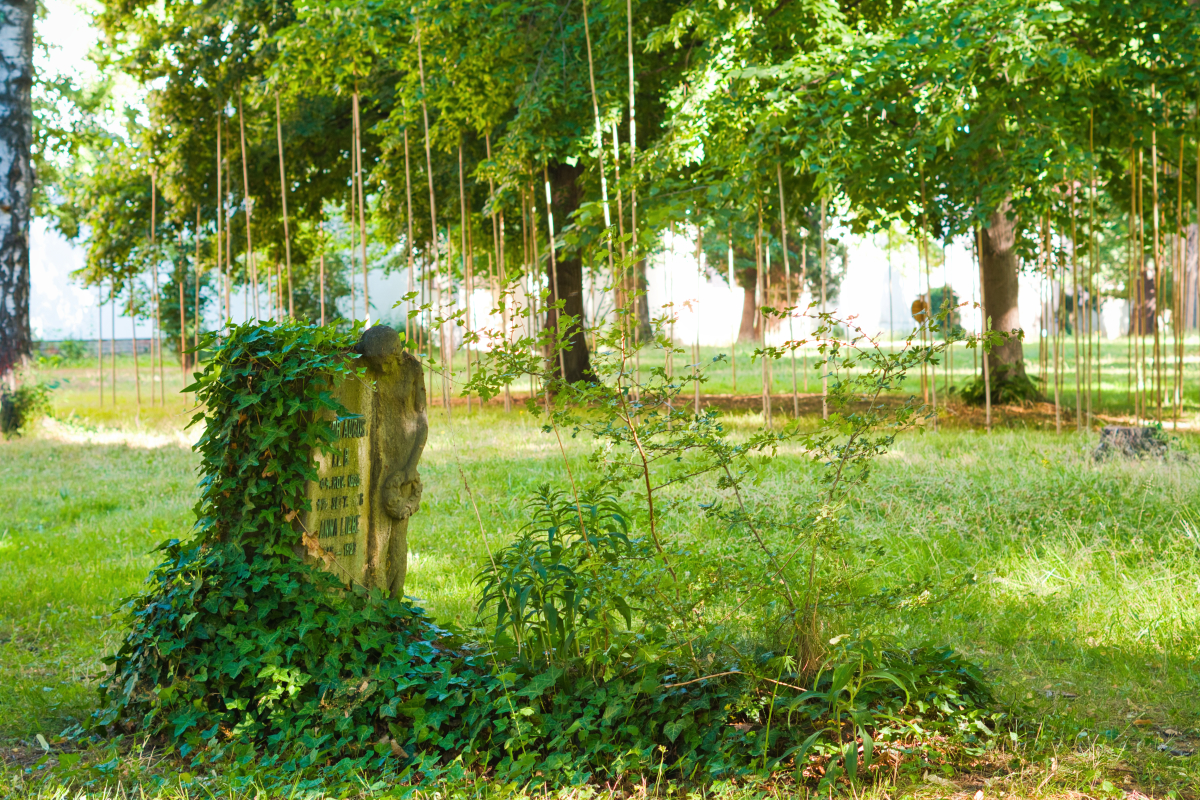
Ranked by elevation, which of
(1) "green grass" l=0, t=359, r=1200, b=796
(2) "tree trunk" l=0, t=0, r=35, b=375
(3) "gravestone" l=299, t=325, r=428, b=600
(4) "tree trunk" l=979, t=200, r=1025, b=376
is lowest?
(1) "green grass" l=0, t=359, r=1200, b=796

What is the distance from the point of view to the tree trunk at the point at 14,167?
10.8 meters

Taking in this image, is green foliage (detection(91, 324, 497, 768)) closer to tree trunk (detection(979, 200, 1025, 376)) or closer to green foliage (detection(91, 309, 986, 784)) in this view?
green foliage (detection(91, 309, 986, 784))

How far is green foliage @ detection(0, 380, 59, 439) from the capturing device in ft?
36.3

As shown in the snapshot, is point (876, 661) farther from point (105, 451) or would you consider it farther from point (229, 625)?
point (105, 451)

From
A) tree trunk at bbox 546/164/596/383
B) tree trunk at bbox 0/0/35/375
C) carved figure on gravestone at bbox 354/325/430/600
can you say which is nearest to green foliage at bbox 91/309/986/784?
carved figure on gravestone at bbox 354/325/430/600

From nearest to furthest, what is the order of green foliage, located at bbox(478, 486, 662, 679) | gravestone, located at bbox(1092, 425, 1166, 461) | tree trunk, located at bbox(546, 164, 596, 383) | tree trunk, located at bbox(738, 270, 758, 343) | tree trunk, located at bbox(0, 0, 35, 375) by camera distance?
1. green foliage, located at bbox(478, 486, 662, 679)
2. gravestone, located at bbox(1092, 425, 1166, 461)
3. tree trunk, located at bbox(0, 0, 35, 375)
4. tree trunk, located at bbox(546, 164, 596, 383)
5. tree trunk, located at bbox(738, 270, 758, 343)

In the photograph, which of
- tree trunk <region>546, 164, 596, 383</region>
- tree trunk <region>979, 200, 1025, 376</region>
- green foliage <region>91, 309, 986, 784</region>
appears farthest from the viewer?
tree trunk <region>546, 164, 596, 383</region>

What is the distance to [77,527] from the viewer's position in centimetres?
671

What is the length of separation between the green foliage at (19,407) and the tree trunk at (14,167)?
291 mm

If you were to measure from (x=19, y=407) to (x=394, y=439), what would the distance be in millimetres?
9200

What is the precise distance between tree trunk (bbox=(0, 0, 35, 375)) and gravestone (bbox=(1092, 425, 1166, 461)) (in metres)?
11.2

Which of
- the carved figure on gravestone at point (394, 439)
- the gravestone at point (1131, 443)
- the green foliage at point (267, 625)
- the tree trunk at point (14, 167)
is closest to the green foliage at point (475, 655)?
the green foliage at point (267, 625)

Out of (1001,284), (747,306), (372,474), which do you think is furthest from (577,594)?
(747,306)

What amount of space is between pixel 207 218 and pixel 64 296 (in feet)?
67.2
